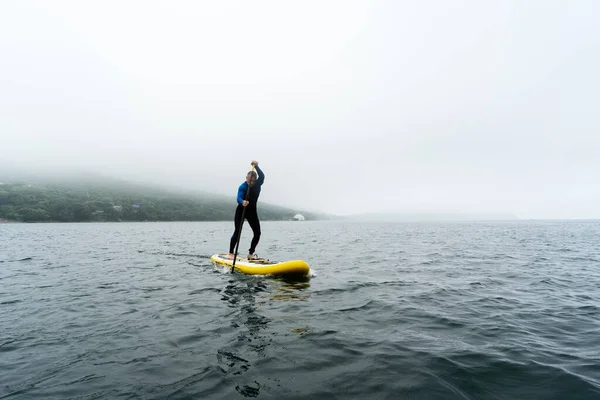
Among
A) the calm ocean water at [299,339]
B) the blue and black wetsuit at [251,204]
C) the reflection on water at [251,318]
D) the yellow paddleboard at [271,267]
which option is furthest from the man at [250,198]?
the calm ocean water at [299,339]

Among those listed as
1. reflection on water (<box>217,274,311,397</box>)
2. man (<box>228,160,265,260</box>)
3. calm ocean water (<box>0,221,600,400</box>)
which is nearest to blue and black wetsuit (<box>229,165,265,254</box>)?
man (<box>228,160,265,260</box>)

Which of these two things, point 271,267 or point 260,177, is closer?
point 271,267

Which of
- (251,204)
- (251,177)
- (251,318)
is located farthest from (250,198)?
(251,318)

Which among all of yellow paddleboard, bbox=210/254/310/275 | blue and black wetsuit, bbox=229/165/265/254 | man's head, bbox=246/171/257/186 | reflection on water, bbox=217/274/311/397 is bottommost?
reflection on water, bbox=217/274/311/397

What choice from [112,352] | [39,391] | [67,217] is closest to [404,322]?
[112,352]

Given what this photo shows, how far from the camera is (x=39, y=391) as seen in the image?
4.54 metres

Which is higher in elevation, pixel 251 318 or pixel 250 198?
pixel 250 198

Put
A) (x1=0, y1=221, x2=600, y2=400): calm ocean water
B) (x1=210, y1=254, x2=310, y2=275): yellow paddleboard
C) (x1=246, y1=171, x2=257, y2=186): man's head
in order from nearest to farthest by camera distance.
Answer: (x1=0, y1=221, x2=600, y2=400): calm ocean water < (x1=210, y1=254, x2=310, y2=275): yellow paddleboard < (x1=246, y1=171, x2=257, y2=186): man's head

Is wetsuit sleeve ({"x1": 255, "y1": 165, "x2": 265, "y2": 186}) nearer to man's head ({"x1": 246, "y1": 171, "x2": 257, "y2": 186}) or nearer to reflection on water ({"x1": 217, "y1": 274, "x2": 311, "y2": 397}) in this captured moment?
man's head ({"x1": 246, "y1": 171, "x2": 257, "y2": 186})

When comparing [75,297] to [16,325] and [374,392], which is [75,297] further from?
[374,392]

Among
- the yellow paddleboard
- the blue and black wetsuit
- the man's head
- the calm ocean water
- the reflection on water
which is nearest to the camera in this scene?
the calm ocean water

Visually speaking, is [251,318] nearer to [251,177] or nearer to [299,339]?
[299,339]

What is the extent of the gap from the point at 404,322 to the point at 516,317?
3.26 metres

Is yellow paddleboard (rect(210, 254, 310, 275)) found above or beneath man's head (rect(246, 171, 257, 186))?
beneath
